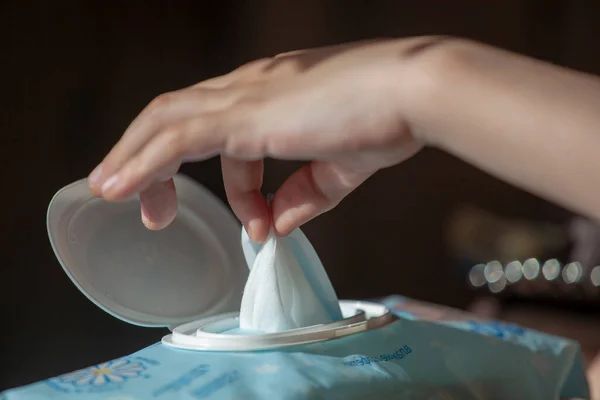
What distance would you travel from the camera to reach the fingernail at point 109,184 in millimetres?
486

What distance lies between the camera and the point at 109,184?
19.2 inches

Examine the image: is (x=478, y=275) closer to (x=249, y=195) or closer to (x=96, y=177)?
(x=249, y=195)

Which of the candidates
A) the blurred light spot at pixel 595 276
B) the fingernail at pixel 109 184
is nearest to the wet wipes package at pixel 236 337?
the fingernail at pixel 109 184

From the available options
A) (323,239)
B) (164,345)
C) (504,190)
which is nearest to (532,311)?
(504,190)

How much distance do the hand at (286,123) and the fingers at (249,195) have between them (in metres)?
0.05

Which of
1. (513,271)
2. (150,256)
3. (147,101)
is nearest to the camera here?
(150,256)

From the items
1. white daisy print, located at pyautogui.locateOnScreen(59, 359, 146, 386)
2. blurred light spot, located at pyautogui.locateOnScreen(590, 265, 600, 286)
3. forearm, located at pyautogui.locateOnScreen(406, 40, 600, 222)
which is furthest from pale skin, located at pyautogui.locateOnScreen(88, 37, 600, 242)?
blurred light spot, located at pyautogui.locateOnScreen(590, 265, 600, 286)

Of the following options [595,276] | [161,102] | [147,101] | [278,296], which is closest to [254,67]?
[161,102]

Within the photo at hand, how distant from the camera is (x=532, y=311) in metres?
1.76

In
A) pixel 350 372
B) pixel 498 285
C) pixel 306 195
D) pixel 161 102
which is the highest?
pixel 161 102

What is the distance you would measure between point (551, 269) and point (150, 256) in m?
1.41

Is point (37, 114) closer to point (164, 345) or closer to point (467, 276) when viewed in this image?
point (164, 345)

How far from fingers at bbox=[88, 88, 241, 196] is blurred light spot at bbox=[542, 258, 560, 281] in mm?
1518

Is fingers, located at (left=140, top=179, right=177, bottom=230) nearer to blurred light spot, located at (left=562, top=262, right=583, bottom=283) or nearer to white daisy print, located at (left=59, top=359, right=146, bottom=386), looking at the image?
white daisy print, located at (left=59, top=359, right=146, bottom=386)
